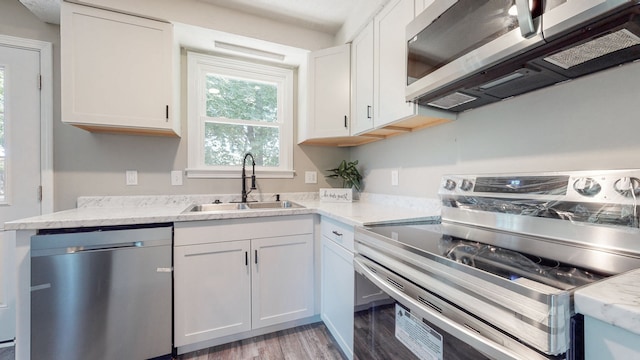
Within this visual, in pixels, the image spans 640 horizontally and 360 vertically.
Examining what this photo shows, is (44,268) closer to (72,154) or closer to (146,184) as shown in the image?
(146,184)

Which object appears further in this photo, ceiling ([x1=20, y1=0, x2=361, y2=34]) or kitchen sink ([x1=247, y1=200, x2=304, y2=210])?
kitchen sink ([x1=247, y1=200, x2=304, y2=210])

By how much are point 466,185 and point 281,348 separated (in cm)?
149

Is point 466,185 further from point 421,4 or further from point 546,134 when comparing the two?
point 421,4

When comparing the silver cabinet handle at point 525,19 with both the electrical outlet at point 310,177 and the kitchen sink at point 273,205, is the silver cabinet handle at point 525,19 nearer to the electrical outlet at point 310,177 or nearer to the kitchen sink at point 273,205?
the kitchen sink at point 273,205

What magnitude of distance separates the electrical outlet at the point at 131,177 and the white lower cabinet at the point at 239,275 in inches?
32.3

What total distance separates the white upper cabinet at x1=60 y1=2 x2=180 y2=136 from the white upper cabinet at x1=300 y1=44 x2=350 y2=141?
3.47ft

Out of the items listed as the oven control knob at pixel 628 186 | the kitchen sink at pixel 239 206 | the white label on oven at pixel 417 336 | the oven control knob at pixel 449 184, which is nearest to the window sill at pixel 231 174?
the kitchen sink at pixel 239 206

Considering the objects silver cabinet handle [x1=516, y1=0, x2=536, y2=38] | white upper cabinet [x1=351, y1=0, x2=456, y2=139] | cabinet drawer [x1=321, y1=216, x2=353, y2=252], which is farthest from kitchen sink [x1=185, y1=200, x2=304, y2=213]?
silver cabinet handle [x1=516, y1=0, x2=536, y2=38]

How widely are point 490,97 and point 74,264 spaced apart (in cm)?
223

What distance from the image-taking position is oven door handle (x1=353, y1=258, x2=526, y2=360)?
55 cm

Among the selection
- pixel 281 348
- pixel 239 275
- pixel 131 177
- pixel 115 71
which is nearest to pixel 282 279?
pixel 239 275

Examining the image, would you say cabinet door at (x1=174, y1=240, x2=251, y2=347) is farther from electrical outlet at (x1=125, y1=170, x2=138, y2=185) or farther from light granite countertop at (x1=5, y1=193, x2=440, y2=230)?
electrical outlet at (x1=125, y1=170, x2=138, y2=185)

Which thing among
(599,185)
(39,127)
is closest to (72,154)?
(39,127)

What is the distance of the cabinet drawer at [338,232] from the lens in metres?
1.37
